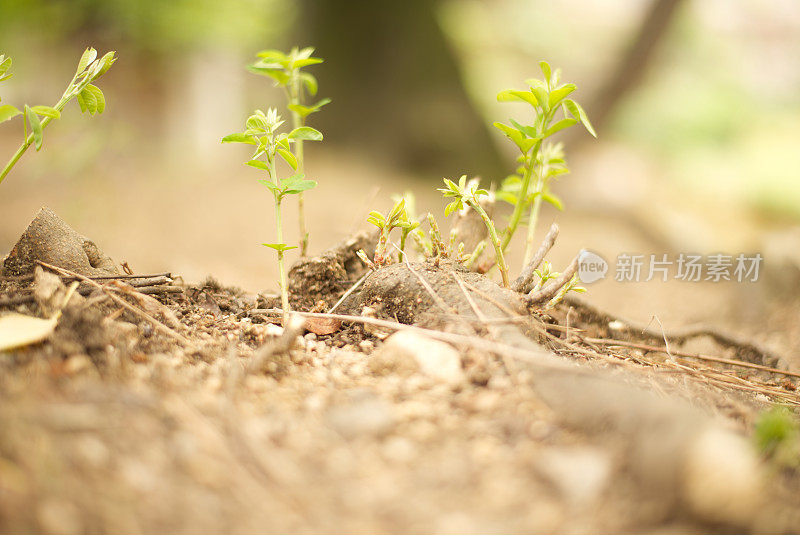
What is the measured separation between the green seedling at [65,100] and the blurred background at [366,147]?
56.4 inches

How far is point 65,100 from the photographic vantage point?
107cm

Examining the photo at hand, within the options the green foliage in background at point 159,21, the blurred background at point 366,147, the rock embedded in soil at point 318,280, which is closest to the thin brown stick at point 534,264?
the rock embedded in soil at point 318,280

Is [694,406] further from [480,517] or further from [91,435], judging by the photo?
[91,435]

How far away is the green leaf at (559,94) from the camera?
1074 mm

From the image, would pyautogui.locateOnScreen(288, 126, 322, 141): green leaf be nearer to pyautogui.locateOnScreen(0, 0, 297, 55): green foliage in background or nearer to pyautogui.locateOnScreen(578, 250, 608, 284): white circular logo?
pyautogui.locateOnScreen(578, 250, 608, 284): white circular logo

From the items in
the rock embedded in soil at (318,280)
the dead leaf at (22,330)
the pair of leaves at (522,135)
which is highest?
the pair of leaves at (522,135)

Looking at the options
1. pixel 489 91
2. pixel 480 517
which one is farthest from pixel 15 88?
pixel 480 517

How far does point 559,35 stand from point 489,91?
10.8 feet

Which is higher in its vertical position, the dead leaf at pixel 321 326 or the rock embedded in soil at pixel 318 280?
the rock embedded in soil at pixel 318 280

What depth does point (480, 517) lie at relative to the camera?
625 millimetres

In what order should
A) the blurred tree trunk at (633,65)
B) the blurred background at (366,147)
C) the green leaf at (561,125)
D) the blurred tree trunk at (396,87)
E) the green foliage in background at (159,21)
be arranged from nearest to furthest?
1. the green leaf at (561,125)
2. the blurred background at (366,147)
3. the blurred tree trunk at (633,65)
4. the blurred tree trunk at (396,87)
5. the green foliage in background at (159,21)

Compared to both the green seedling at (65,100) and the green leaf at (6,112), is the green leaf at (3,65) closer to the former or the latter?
the green seedling at (65,100)

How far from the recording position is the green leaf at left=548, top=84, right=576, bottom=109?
1074 mm

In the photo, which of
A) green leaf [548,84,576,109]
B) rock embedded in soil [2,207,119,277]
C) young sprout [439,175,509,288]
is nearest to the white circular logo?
young sprout [439,175,509,288]
